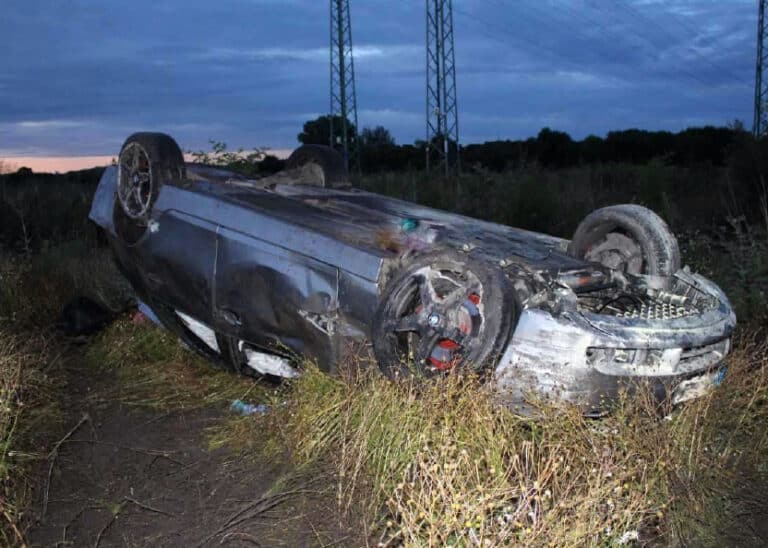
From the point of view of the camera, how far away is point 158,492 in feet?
12.8

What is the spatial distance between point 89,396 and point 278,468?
210cm

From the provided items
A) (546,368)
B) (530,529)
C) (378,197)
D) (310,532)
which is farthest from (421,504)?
(378,197)

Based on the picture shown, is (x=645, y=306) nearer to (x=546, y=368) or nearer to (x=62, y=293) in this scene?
(x=546, y=368)

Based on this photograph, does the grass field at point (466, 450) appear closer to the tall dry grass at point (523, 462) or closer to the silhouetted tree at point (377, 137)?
the tall dry grass at point (523, 462)

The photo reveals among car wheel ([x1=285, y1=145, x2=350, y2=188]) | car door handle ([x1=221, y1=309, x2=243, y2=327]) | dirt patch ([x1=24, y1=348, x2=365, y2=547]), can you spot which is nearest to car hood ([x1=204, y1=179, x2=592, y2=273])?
car wheel ([x1=285, y1=145, x2=350, y2=188])

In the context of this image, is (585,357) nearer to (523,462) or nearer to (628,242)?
(523,462)

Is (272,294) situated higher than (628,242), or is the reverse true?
(628,242)

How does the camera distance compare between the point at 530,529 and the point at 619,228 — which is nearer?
the point at 530,529

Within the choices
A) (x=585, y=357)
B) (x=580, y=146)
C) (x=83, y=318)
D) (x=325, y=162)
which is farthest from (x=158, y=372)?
(x=580, y=146)

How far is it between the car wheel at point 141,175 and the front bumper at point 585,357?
2.73m

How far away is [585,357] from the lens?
12.2ft

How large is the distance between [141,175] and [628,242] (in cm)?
324

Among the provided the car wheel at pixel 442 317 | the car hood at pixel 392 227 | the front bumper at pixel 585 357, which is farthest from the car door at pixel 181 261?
the front bumper at pixel 585 357

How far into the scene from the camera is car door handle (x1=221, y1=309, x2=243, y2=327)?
4.71 m
